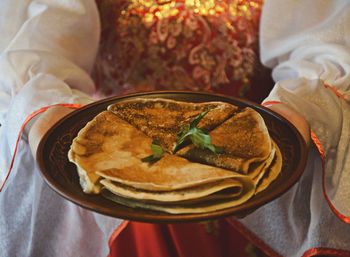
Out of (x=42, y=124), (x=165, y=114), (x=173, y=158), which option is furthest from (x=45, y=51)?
(x=173, y=158)

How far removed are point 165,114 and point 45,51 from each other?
39 cm

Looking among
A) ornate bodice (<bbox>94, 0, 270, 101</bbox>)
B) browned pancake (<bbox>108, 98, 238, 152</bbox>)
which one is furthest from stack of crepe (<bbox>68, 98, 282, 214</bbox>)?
ornate bodice (<bbox>94, 0, 270, 101</bbox>)

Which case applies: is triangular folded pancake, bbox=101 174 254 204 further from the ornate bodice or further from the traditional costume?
the ornate bodice

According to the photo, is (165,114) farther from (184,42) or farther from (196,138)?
(184,42)

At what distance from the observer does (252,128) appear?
2.05 ft

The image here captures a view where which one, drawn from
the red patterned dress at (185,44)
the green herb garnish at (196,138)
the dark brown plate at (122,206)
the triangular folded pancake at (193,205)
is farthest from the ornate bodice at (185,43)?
the triangular folded pancake at (193,205)

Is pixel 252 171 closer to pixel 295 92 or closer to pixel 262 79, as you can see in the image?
pixel 295 92

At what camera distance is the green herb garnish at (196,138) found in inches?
22.2

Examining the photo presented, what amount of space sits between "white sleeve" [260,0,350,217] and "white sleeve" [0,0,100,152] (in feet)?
1.27

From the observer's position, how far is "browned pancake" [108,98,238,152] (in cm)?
65

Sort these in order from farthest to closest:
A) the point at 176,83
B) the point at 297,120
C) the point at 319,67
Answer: the point at 176,83 → the point at 319,67 → the point at 297,120

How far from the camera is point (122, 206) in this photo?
50 cm

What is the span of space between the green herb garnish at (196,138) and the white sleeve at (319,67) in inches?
9.2

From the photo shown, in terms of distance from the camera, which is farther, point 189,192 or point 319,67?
point 319,67
